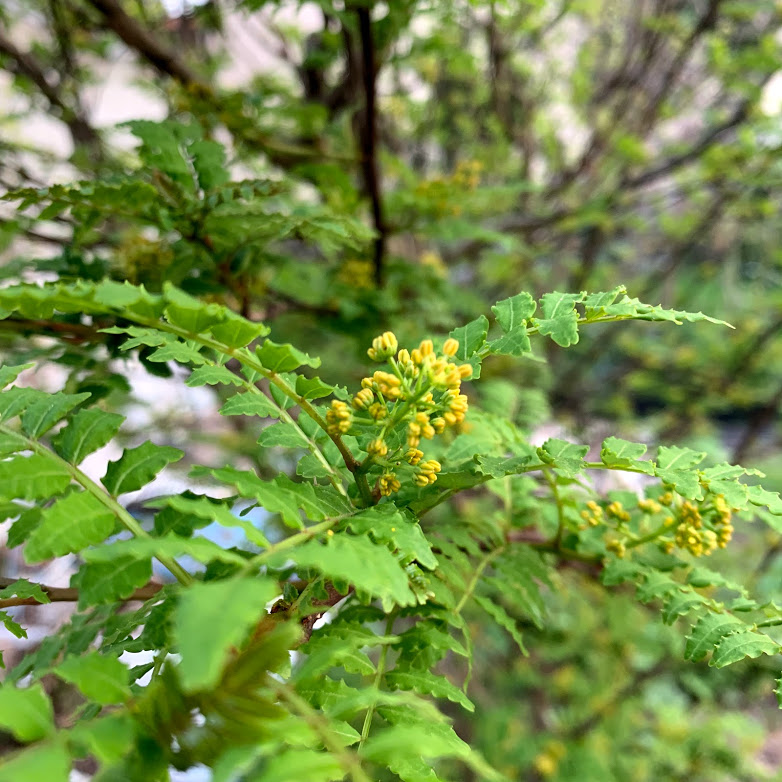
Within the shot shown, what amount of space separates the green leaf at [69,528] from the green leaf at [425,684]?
333mm

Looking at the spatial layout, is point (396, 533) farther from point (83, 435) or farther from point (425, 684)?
point (83, 435)

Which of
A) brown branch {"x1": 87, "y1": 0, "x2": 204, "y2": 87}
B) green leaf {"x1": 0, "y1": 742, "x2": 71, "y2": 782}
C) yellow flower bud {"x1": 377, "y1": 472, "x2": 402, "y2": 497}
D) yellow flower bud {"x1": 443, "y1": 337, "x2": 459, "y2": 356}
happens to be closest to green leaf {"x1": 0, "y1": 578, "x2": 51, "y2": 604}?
green leaf {"x1": 0, "y1": 742, "x2": 71, "y2": 782}

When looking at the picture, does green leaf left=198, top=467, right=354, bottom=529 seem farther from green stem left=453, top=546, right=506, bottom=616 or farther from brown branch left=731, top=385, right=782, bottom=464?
brown branch left=731, top=385, right=782, bottom=464

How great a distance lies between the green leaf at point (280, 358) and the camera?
1.56ft

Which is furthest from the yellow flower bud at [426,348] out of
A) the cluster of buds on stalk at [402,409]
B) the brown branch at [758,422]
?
the brown branch at [758,422]

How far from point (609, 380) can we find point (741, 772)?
75.1 inches

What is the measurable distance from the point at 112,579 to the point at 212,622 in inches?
7.5

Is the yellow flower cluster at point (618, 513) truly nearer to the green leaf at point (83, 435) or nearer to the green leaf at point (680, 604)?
the green leaf at point (680, 604)

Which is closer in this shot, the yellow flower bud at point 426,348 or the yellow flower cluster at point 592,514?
the yellow flower bud at point 426,348

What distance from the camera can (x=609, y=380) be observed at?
3.30 metres

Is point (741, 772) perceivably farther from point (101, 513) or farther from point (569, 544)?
point (101, 513)

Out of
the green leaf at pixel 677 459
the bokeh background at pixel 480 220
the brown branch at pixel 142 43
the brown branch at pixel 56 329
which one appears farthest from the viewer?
the brown branch at pixel 142 43

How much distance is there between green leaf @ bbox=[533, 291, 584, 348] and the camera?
0.53 metres

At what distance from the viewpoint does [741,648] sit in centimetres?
57
